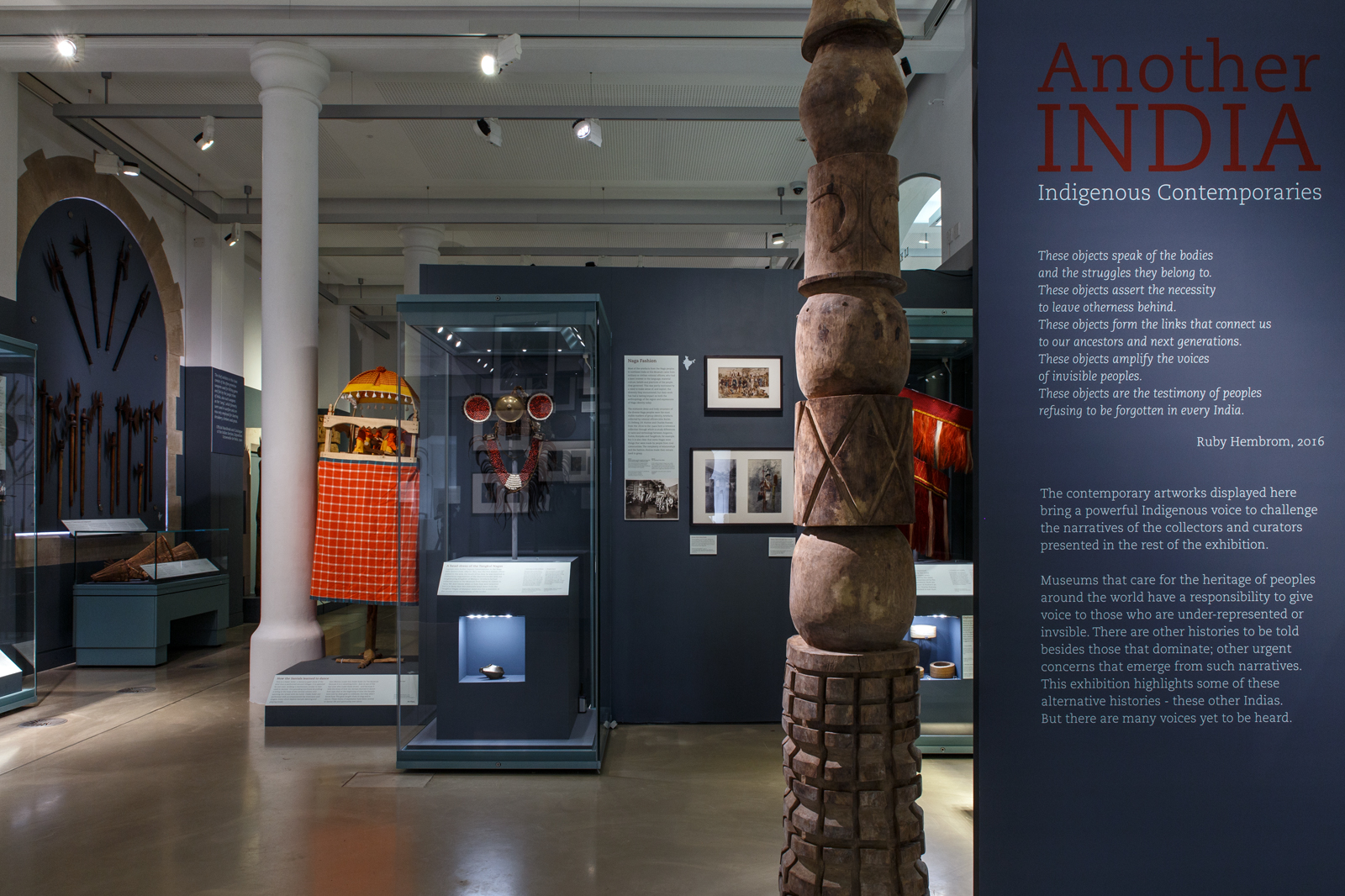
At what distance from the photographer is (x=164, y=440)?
29.4ft

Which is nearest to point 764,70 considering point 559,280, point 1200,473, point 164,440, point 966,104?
point 966,104

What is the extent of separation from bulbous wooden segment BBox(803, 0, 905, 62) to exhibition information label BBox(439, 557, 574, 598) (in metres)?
3.09

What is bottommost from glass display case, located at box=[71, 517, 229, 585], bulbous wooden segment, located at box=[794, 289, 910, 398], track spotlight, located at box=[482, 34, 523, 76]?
glass display case, located at box=[71, 517, 229, 585]

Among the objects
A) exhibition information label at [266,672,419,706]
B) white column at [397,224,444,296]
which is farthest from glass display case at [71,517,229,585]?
white column at [397,224,444,296]

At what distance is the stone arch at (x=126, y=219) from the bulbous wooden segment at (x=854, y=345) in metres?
7.85

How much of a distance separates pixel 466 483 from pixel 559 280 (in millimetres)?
1535

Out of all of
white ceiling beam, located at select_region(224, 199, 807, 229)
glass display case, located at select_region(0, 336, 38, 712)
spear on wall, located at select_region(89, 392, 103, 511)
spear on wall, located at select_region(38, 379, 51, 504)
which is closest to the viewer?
glass display case, located at select_region(0, 336, 38, 712)

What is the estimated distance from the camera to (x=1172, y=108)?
6.06ft

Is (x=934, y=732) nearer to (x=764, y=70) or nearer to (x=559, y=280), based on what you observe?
(x=559, y=280)

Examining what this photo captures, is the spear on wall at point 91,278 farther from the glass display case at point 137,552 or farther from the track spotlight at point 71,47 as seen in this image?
the track spotlight at point 71,47

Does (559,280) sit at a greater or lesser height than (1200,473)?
greater

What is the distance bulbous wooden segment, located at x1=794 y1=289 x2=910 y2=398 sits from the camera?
185cm

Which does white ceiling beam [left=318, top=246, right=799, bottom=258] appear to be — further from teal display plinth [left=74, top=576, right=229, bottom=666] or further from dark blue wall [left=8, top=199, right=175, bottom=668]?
teal display plinth [left=74, top=576, right=229, bottom=666]

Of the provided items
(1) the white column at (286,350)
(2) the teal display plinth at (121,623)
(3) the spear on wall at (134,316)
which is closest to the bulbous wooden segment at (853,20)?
(1) the white column at (286,350)
